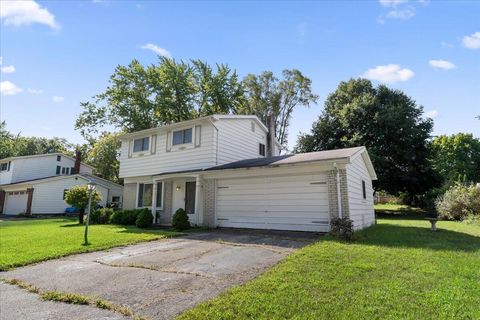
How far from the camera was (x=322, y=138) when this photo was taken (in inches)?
1099

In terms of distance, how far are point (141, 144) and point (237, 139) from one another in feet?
20.8

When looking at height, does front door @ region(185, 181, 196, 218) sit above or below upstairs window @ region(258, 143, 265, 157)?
below

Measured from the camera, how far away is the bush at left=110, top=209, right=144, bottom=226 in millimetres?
14766

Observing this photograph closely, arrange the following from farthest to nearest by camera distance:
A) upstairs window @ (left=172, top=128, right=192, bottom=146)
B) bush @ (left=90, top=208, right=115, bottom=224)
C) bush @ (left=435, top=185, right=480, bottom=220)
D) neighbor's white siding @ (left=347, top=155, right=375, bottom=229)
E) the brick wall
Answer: bush @ (left=435, top=185, right=480, bottom=220)
bush @ (left=90, top=208, right=115, bottom=224)
upstairs window @ (left=172, top=128, right=192, bottom=146)
the brick wall
neighbor's white siding @ (left=347, top=155, right=375, bottom=229)

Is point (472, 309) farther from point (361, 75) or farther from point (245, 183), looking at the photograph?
point (361, 75)

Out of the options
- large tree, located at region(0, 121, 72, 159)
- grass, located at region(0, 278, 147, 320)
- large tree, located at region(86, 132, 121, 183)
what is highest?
large tree, located at region(0, 121, 72, 159)

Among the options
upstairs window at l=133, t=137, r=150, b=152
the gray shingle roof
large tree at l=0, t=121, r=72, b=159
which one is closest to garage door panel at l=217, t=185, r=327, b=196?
the gray shingle roof

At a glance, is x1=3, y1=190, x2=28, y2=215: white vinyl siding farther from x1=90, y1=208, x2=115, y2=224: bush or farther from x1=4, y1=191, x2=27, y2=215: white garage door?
x1=90, y1=208, x2=115, y2=224: bush

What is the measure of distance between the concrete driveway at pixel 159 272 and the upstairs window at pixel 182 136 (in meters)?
7.59

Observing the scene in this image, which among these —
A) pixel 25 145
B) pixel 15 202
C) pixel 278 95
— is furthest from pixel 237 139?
pixel 25 145

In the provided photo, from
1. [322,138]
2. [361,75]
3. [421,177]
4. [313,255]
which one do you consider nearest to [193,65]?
[322,138]

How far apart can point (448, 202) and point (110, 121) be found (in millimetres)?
32893

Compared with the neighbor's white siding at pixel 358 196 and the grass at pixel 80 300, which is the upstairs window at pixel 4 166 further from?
the neighbor's white siding at pixel 358 196

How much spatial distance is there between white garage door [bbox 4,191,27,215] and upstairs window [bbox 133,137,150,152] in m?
15.8
